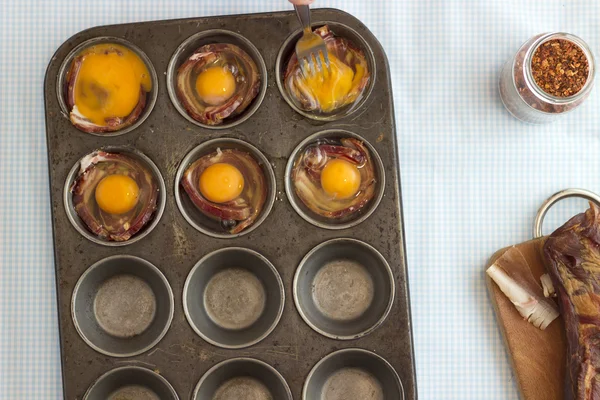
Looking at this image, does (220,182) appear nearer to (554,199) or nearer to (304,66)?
(304,66)

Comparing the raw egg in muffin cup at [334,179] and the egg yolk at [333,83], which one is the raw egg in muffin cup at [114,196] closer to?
the raw egg in muffin cup at [334,179]

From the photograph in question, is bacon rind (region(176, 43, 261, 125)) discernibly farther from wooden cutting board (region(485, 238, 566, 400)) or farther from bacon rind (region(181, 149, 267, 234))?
wooden cutting board (region(485, 238, 566, 400))

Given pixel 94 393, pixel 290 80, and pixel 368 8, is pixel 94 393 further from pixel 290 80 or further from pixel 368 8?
pixel 368 8

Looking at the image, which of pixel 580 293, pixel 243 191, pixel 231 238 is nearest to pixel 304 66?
pixel 243 191

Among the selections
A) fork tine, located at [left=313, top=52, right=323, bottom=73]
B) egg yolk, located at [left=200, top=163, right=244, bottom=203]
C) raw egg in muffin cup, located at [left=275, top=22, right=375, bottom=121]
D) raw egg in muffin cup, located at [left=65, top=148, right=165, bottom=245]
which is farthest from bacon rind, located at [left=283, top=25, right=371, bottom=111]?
raw egg in muffin cup, located at [left=65, top=148, right=165, bottom=245]

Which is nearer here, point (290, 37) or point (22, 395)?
point (290, 37)

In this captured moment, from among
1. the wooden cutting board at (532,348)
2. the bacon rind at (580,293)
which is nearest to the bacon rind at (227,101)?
the wooden cutting board at (532,348)

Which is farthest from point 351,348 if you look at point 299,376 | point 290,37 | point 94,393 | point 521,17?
point 521,17
